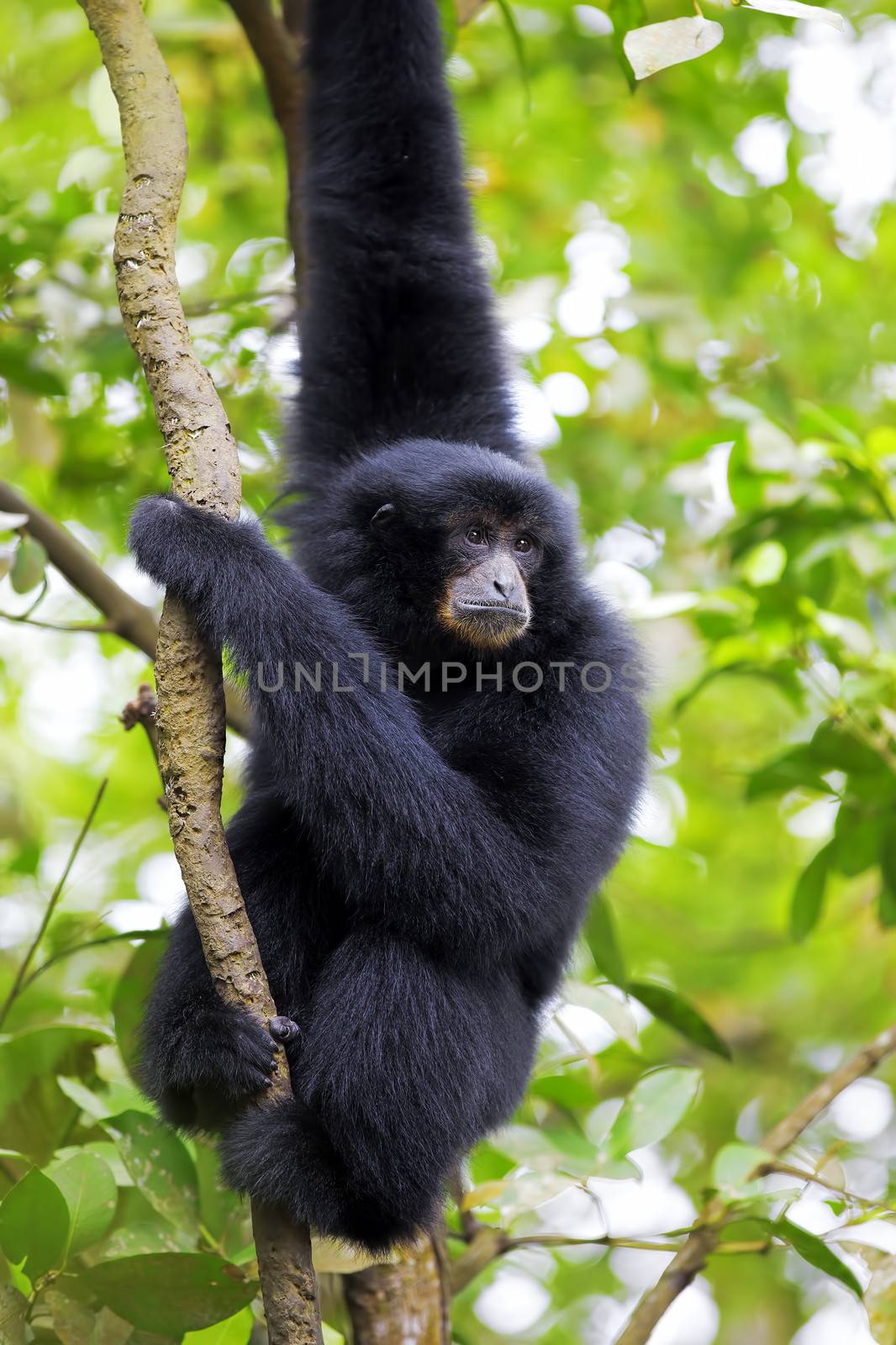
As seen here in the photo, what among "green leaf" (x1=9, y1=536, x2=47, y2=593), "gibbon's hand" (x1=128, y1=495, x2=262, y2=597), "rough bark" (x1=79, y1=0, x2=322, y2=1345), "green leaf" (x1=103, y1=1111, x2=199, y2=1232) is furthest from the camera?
"green leaf" (x1=9, y1=536, x2=47, y2=593)

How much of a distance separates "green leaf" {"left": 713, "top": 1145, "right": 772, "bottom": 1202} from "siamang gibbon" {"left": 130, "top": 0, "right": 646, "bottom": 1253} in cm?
56

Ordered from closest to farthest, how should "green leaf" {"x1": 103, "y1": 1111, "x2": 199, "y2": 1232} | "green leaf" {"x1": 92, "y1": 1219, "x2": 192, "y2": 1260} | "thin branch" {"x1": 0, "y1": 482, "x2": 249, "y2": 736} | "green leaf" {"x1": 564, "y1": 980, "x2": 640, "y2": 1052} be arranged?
"green leaf" {"x1": 92, "y1": 1219, "x2": 192, "y2": 1260} → "green leaf" {"x1": 103, "y1": 1111, "x2": 199, "y2": 1232} → "green leaf" {"x1": 564, "y1": 980, "x2": 640, "y2": 1052} → "thin branch" {"x1": 0, "y1": 482, "x2": 249, "y2": 736}

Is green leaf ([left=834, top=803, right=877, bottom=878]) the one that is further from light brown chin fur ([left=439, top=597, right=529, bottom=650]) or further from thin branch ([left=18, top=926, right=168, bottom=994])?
thin branch ([left=18, top=926, right=168, bottom=994])

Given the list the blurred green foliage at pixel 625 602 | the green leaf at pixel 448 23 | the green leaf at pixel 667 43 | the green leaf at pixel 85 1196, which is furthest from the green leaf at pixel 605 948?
the green leaf at pixel 448 23

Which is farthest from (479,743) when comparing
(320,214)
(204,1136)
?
(320,214)

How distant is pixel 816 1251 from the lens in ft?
10.5

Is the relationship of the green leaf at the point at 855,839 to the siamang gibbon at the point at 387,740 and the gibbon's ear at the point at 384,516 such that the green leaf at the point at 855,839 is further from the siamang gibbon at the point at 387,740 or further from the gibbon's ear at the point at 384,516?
the gibbon's ear at the point at 384,516

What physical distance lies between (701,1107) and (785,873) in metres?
1.83

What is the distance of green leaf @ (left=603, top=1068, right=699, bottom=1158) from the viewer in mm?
3500

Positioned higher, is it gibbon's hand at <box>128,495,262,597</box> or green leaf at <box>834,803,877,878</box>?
gibbon's hand at <box>128,495,262,597</box>

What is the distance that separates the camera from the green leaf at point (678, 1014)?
400 centimetres

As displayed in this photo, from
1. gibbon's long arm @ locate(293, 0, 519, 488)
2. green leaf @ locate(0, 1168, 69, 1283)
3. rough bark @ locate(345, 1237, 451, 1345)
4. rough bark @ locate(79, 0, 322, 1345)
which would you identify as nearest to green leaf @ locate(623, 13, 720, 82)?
rough bark @ locate(79, 0, 322, 1345)

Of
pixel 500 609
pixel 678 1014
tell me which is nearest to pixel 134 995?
pixel 500 609

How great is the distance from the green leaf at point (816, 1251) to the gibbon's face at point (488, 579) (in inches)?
65.5
